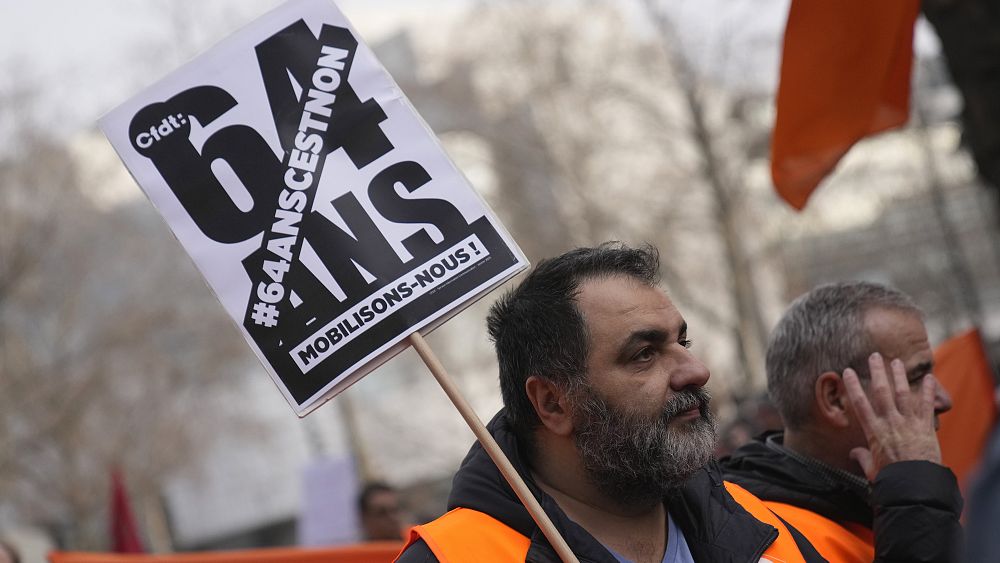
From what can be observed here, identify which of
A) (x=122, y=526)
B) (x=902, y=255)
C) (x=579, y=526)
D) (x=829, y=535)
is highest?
(x=122, y=526)

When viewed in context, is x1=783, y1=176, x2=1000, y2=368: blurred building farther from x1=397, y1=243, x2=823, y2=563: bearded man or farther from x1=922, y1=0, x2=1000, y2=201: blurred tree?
x1=397, y1=243, x2=823, y2=563: bearded man

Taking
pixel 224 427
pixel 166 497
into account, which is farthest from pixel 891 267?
pixel 166 497

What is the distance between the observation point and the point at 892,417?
3.44 metres

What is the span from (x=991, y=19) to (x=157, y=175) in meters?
4.33

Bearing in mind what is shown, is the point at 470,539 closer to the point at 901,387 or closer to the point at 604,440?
the point at 604,440

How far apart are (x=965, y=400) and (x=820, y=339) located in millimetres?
1395

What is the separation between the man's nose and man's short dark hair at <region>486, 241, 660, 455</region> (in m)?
0.20

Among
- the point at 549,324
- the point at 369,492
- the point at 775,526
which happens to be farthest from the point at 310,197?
the point at 369,492

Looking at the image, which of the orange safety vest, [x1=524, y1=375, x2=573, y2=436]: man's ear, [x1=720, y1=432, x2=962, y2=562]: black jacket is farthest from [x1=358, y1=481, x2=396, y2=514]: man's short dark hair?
the orange safety vest

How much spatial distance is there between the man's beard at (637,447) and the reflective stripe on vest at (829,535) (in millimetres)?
577

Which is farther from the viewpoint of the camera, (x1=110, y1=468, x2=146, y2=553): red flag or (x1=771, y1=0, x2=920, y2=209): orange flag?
(x1=110, y1=468, x2=146, y2=553): red flag

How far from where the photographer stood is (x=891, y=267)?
3000cm

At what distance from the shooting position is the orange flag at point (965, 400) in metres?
4.66

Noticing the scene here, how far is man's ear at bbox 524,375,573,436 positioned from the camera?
3.04 metres
